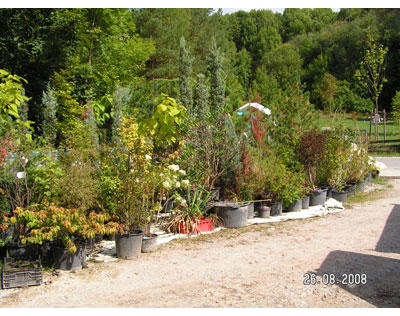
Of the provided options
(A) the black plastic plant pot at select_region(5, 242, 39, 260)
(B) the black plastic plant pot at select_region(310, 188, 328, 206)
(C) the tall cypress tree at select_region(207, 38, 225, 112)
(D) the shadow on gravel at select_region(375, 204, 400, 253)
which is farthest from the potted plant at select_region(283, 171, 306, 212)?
(C) the tall cypress tree at select_region(207, 38, 225, 112)

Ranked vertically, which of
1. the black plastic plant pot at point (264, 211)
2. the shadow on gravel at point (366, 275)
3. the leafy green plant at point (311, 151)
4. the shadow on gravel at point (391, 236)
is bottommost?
the shadow on gravel at point (391, 236)

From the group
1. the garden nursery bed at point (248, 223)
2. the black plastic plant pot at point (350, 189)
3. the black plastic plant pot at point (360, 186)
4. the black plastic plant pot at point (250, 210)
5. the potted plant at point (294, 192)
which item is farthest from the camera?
the black plastic plant pot at point (360, 186)

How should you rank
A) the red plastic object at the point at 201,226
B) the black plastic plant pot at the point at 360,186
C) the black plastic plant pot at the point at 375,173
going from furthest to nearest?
the black plastic plant pot at the point at 375,173, the black plastic plant pot at the point at 360,186, the red plastic object at the point at 201,226

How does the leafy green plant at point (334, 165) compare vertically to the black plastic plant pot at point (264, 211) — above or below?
above

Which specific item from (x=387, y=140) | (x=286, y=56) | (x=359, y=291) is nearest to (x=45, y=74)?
(x=359, y=291)

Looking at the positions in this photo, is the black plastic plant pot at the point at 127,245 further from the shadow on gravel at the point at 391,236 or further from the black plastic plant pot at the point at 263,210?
the shadow on gravel at the point at 391,236

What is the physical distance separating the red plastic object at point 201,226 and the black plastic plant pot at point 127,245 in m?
1.12

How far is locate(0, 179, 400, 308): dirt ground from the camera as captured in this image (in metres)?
3.32

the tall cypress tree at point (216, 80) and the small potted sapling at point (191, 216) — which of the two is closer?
the small potted sapling at point (191, 216)

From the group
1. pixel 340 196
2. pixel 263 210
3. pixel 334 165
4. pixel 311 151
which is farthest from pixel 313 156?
pixel 263 210

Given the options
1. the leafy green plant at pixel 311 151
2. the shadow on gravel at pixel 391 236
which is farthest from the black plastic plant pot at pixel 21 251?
the leafy green plant at pixel 311 151

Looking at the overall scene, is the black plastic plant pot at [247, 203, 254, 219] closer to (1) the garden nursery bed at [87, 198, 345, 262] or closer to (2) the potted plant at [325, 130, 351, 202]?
(1) the garden nursery bed at [87, 198, 345, 262]

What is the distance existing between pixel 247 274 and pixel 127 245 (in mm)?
1520

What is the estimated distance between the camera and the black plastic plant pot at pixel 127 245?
15.1 feet
